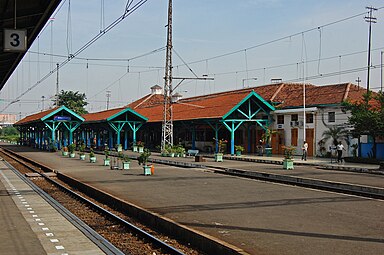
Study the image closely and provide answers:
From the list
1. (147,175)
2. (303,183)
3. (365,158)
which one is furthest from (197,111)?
(303,183)

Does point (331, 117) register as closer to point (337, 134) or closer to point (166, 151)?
point (337, 134)

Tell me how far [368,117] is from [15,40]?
2073 centimetres

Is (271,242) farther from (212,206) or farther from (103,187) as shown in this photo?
(103,187)

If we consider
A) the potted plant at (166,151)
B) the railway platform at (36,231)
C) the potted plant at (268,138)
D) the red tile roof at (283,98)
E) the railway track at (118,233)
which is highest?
the red tile roof at (283,98)

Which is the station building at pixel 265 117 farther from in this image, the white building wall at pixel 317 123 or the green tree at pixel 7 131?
the green tree at pixel 7 131

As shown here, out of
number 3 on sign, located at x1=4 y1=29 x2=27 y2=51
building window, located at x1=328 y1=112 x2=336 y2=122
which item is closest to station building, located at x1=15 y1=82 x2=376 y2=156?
building window, located at x1=328 y1=112 x2=336 y2=122

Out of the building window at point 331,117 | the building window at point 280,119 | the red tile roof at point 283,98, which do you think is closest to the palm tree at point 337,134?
the building window at point 331,117

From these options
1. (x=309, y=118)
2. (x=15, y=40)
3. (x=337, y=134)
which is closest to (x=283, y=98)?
(x=309, y=118)

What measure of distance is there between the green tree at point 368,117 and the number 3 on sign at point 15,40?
67.6 ft

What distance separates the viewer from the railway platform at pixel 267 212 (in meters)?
7.82

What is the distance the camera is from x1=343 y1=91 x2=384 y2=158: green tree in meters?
27.2

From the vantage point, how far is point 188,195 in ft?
46.8

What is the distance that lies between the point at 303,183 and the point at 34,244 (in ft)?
37.3

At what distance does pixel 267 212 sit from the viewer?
11031 millimetres
